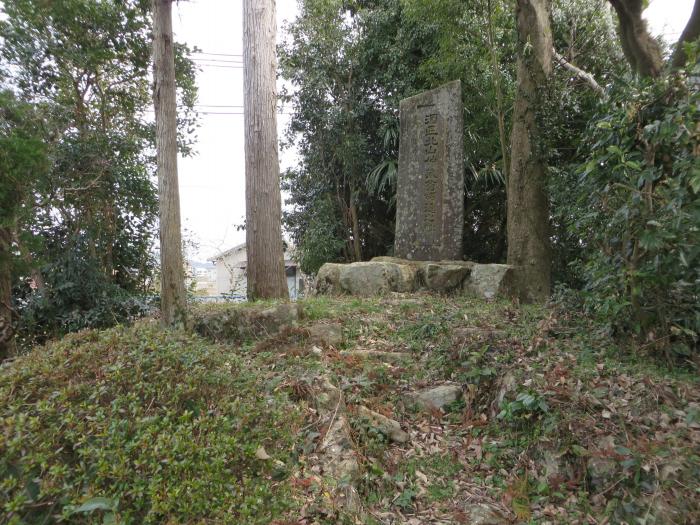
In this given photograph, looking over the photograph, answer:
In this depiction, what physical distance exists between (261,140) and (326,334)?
3.05 meters

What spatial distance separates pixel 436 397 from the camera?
3.35 m

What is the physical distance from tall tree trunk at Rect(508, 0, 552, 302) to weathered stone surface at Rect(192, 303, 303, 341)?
3212 mm

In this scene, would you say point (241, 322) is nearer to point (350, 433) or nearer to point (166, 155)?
point (166, 155)

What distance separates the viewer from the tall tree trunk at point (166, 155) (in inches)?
169

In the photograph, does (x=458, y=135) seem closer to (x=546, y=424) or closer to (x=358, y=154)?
(x=358, y=154)

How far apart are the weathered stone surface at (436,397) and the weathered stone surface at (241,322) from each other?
1.39m

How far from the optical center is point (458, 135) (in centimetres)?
697

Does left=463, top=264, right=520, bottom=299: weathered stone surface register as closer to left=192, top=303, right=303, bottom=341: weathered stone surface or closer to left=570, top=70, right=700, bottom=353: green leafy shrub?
left=570, top=70, right=700, bottom=353: green leafy shrub

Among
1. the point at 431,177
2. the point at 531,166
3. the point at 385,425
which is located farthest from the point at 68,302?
the point at 531,166

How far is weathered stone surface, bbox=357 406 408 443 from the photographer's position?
2.98m

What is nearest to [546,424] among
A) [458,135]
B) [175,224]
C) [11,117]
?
[175,224]

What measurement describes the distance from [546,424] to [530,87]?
4757mm

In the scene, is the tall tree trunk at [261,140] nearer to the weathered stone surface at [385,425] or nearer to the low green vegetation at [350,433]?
the low green vegetation at [350,433]

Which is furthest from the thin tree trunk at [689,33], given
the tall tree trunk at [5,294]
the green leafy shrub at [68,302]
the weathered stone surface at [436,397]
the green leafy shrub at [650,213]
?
the green leafy shrub at [68,302]
